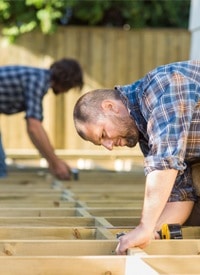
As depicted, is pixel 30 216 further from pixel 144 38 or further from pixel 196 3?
pixel 144 38

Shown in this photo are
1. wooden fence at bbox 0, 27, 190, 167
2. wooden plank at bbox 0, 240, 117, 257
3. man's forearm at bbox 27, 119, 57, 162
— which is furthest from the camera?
wooden fence at bbox 0, 27, 190, 167

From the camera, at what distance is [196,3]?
7.87 m

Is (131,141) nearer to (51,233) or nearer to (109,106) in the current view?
(109,106)

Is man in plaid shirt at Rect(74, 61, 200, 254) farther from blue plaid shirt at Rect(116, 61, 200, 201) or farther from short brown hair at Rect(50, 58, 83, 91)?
short brown hair at Rect(50, 58, 83, 91)

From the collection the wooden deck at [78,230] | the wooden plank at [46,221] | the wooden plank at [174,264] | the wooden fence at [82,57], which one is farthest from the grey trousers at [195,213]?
the wooden fence at [82,57]

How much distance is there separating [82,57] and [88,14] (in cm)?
85

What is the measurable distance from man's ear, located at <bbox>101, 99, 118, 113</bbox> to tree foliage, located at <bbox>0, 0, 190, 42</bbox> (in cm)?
820

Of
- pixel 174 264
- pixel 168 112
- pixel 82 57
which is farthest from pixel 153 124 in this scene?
pixel 82 57

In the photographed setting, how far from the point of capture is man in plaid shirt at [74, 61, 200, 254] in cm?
323

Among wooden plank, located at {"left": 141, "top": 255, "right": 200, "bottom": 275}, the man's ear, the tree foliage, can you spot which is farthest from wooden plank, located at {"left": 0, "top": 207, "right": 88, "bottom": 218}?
the tree foliage

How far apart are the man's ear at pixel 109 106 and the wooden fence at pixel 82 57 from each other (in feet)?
26.7

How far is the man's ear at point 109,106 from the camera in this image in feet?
11.3

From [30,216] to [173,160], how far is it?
1463 mm

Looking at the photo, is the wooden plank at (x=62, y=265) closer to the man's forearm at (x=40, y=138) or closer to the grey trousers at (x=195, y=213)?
the grey trousers at (x=195, y=213)
